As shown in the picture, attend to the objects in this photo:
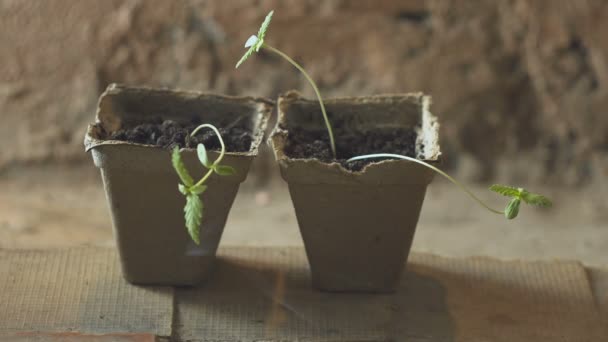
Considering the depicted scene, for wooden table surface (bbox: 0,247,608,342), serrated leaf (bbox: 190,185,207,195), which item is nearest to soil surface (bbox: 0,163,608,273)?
wooden table surface (bbox: 0,247,608,342)

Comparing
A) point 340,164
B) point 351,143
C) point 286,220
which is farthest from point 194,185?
point 286,220

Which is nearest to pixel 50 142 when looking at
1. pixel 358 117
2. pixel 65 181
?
pixel 65 181

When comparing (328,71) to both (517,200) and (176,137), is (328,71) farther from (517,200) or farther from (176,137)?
(517,200)

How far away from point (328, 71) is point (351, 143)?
71 centimetres

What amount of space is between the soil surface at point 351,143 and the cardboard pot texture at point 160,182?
84 millimetres

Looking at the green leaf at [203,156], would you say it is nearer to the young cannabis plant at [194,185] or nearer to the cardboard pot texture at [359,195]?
the young cannabis plant at [194,185]

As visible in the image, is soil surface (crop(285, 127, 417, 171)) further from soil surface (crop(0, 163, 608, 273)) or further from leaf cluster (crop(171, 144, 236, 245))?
soil surface (crop(0, 163, 608, 273))

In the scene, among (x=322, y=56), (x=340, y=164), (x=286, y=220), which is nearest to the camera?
(x=340, y=164)

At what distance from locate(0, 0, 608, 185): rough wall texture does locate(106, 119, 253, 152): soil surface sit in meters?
0.74

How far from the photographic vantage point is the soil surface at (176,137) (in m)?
1.65

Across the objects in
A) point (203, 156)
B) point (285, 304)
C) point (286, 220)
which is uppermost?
point (286, 220)

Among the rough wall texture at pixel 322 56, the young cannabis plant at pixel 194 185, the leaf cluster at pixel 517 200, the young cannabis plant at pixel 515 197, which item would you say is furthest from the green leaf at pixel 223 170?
the rough wall texture at pixel 322 56

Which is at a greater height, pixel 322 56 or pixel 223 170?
pixel 322 56

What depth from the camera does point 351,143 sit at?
5.85 ft
